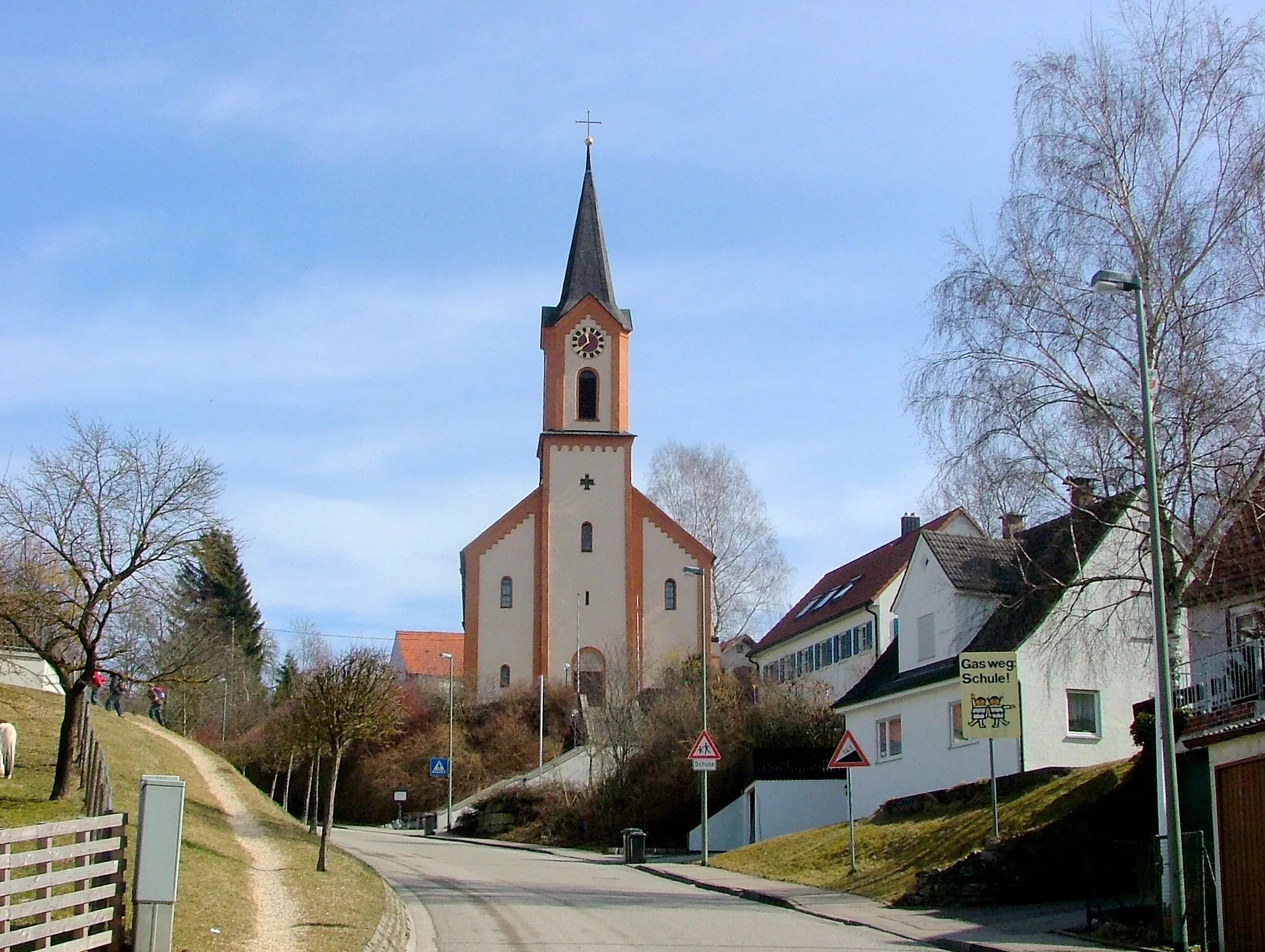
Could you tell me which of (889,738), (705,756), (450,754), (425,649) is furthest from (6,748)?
(425,649)

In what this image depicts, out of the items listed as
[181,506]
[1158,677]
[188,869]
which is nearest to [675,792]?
[181,506]

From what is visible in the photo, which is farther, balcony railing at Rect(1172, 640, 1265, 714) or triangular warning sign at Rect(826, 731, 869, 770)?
triangular warning sign at Rect(826, 731, 869, 770)

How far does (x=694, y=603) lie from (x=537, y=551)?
7925 millimetres

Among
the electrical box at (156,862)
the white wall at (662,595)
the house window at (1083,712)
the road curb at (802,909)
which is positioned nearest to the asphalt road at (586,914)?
the road curb at (802,909)

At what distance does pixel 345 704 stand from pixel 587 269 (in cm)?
4690

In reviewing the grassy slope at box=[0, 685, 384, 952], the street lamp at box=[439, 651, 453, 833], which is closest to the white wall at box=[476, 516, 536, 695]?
the street lamp at box=[439, 651, 453, 833]

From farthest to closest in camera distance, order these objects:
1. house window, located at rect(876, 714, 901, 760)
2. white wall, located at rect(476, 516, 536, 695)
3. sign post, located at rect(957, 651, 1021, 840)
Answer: white wall, located at rect(476, 516, 536, 695) → house window, located at rect(876, 714, 901, 760) → sign post, located at rect(957, 651, 1021, 840)

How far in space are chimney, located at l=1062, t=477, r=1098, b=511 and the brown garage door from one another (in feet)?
20.1

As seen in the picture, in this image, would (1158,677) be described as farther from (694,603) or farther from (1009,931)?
(694,603)

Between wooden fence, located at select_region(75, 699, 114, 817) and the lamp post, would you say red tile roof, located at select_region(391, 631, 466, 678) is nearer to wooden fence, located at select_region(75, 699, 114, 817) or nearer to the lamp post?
wooden fence, located at select_region(75, 699, 114, 817)

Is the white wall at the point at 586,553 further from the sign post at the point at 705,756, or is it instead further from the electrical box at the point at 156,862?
the electrical box at the point at 156,862

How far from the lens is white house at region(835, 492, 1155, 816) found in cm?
2273

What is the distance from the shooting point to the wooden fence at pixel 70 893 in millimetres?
10859

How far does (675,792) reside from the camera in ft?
140
